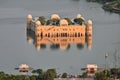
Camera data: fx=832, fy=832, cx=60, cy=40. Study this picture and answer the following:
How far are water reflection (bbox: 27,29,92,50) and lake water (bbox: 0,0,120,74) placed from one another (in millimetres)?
144

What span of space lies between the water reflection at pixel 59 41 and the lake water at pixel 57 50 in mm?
144

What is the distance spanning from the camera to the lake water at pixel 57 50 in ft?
56.7

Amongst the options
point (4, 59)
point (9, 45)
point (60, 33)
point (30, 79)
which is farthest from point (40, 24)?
point (30, 79)

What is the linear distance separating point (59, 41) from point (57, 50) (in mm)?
1716

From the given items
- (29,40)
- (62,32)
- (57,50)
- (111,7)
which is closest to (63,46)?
(57,50)

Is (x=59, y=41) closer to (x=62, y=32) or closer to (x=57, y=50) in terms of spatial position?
(x=62, y=32)

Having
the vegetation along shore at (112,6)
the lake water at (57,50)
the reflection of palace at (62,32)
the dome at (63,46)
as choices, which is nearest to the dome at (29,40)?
the reflection of palace at (62,32)

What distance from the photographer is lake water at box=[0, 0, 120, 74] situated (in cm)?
1730

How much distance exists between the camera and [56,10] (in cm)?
2794

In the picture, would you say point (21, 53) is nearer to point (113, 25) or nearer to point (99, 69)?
point (99, 69)

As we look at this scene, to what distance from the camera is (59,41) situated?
69.6 feet

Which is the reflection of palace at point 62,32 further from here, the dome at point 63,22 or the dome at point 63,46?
the dome at point 63,46

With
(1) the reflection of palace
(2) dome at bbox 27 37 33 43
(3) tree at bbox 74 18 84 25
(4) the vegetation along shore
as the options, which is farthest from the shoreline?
(2) dome at bbox 27 37 33 43

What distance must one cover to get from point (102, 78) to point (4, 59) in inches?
182
